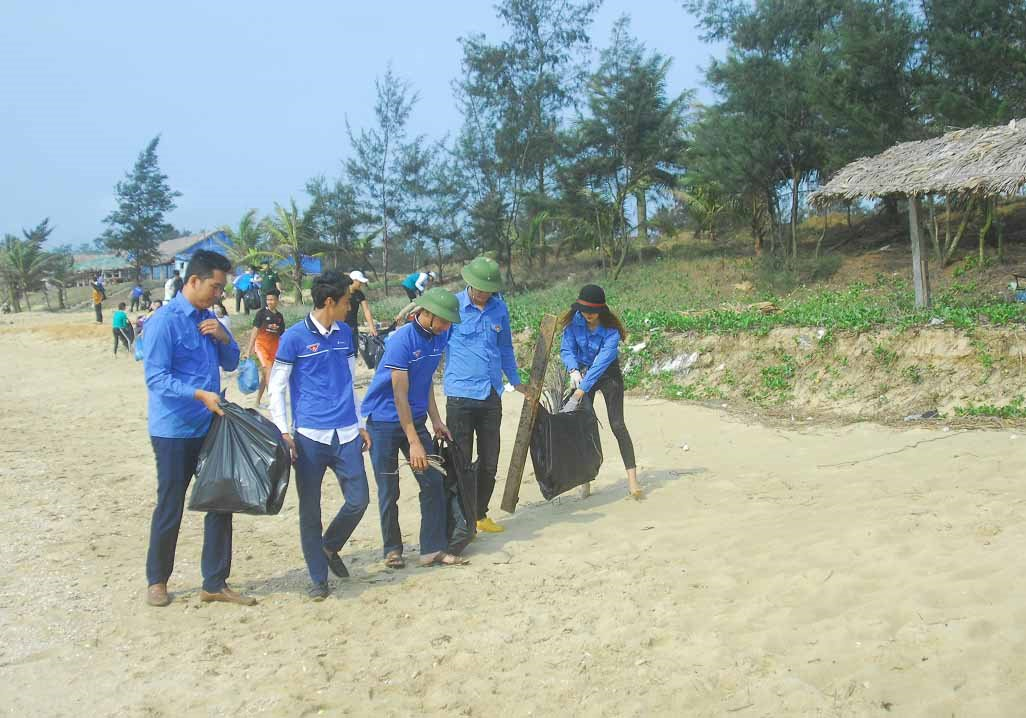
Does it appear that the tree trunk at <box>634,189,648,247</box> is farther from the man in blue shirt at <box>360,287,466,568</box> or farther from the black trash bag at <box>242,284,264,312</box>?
the man in blue shirt at <box>360,287,466,568</box>

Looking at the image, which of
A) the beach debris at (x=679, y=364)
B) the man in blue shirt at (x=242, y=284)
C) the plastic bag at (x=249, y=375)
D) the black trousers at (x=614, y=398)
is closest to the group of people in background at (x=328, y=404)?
the black trousers at (x=614, y=398)

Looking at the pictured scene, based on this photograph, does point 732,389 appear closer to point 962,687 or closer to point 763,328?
point 763,328

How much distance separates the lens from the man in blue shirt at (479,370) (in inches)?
221

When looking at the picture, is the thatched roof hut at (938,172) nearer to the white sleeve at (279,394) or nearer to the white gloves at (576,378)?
the white gloves at (576,378)

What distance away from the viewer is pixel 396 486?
17.3ft

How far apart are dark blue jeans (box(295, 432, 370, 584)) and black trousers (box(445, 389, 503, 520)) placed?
A: 98cm

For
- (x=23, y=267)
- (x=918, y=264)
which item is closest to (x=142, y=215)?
(x=23, y=267)

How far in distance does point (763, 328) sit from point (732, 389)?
1046mm

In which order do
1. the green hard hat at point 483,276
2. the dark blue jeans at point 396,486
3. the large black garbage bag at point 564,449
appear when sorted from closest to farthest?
the dark blue jeans at point 396,486 < the green hard hat at point 483,276 < the large black garbage bag at point 564,449

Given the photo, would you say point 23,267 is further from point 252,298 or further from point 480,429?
point 480,429

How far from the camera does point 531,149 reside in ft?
83.5

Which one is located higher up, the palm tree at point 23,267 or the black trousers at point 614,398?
the palm tree at point 23,267

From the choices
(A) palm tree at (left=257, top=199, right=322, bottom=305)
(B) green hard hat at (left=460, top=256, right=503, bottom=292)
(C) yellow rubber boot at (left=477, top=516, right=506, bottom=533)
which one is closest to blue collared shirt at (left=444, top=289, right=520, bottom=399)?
(B) green hard hat at (left=460, top=256, right=503, bottom=292)

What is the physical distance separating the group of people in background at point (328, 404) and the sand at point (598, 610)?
31 cm
